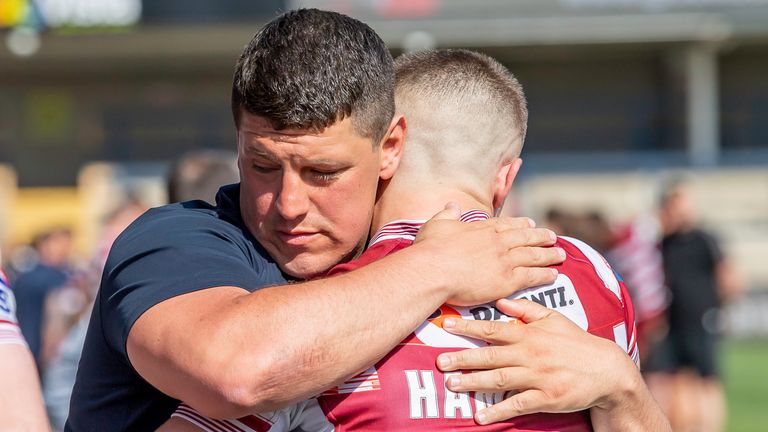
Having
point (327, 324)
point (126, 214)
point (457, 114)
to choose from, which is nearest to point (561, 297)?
point (457, 114)

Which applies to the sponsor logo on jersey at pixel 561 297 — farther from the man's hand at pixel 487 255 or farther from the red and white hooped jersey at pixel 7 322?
the red and white hooped jersey at pixel 7 322

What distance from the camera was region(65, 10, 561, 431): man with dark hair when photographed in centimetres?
197

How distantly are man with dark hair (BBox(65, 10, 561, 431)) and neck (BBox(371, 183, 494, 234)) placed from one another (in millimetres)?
59

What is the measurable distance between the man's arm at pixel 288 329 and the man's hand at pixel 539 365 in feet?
0.32

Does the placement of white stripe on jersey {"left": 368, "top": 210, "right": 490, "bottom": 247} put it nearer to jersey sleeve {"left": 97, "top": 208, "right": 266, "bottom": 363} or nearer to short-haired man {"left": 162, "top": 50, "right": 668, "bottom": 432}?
short-haired man {"left": 162, "top": 50, "right": 668, "bottom": 432}

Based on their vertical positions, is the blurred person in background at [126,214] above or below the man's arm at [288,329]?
below

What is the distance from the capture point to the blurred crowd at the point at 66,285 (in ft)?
13.5

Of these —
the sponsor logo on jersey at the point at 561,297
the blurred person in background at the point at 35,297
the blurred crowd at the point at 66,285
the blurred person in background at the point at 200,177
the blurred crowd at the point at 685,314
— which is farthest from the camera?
the blurred crowd at the point at 685,314

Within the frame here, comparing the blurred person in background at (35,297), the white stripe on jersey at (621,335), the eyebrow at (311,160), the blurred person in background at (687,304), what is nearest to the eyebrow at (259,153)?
the eyebrow at (311,160)

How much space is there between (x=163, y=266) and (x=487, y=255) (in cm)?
62

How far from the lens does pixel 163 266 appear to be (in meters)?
2.11

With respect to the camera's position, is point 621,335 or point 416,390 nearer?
point 416,390

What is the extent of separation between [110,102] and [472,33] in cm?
710

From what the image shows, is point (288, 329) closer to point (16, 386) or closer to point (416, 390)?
point (416, 390)
